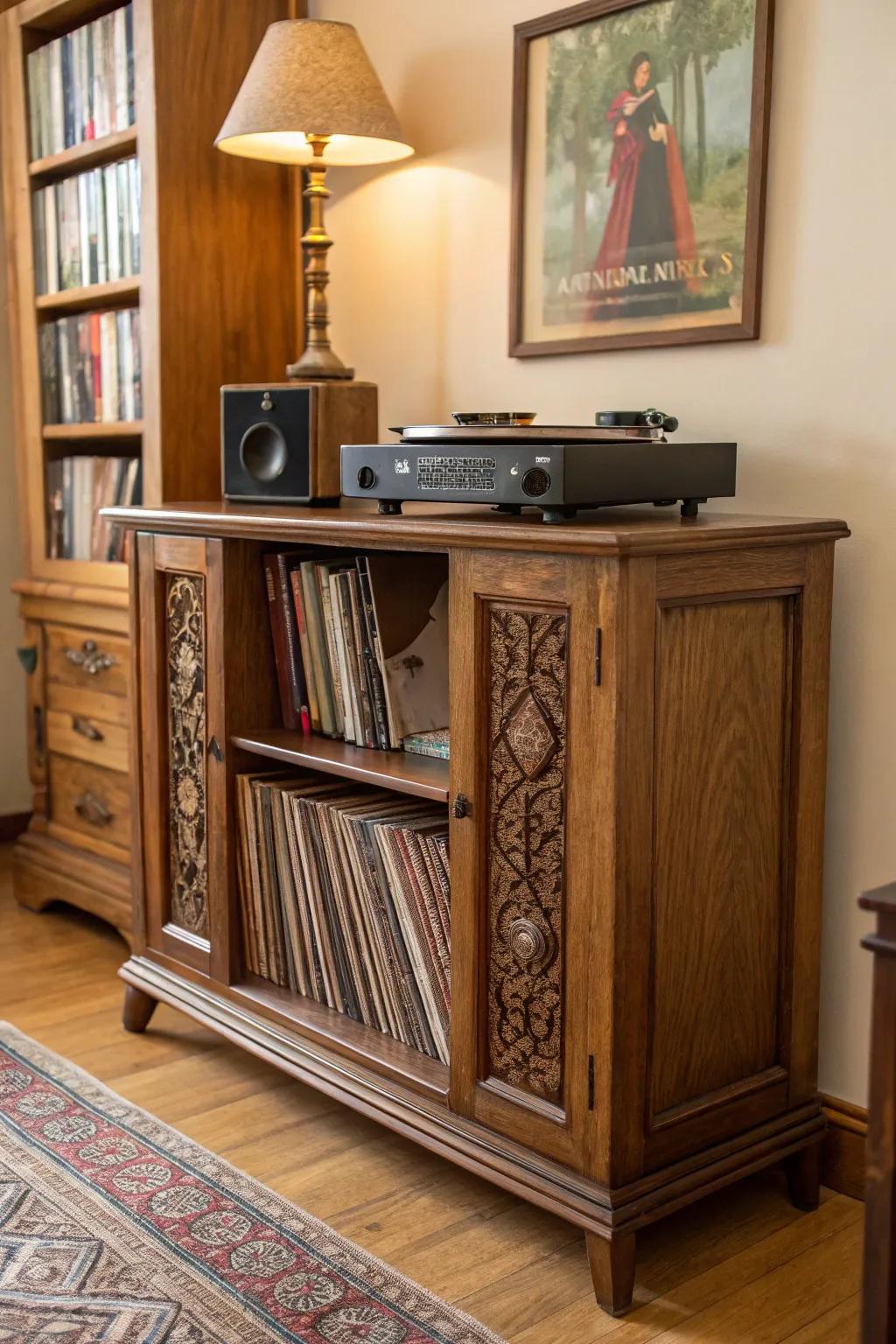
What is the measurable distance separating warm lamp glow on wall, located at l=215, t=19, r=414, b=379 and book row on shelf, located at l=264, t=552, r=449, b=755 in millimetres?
438

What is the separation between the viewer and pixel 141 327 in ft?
8.52

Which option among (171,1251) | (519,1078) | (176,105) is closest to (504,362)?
(176,105)

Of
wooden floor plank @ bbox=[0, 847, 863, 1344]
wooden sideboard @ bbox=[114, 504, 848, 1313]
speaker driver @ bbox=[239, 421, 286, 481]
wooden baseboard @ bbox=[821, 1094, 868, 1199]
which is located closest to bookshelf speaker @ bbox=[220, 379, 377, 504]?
speaker driver @ bbox=[239, 421, 286, 481]

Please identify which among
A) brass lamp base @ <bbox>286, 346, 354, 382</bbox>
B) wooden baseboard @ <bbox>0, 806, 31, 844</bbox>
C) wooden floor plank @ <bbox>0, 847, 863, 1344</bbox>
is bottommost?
wooden floor plank @ <bbox>0, 847, 863, 1344</bbox>

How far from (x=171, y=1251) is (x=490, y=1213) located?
0.41 meters

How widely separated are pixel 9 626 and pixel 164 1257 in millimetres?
2117

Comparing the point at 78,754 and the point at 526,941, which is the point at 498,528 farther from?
the point at 78,754

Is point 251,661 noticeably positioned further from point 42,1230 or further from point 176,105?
point 176,105

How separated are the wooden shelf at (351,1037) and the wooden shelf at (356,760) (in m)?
0.35

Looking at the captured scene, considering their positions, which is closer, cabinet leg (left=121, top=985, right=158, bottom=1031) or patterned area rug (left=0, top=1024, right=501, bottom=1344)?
patterned area rug (left=0, top=1024, right=501, bottom=1344)

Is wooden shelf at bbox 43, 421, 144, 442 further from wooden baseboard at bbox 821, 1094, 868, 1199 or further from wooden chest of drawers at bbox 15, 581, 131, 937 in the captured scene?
wooden baseboard at bbox 821, 1094, 868, 1199

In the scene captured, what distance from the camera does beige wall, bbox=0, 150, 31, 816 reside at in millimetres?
3404

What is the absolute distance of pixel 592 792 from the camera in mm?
1549

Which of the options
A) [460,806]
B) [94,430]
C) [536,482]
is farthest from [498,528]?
[94,430]
